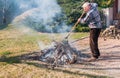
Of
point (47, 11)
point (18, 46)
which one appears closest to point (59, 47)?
point (18, 46)

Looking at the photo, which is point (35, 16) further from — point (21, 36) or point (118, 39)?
point (118, 39)

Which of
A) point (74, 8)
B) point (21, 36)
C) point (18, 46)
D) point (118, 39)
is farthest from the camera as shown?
point (74, 8)

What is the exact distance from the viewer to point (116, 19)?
19.6 m

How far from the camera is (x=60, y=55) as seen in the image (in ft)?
33.6

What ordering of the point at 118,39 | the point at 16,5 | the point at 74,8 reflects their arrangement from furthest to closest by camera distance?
the point at 16,5 < the point at 74,8 < the point at 118,39

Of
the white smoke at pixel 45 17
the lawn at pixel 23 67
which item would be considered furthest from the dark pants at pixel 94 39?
the white smoke at pixel 45 17

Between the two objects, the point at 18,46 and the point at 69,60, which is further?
the point at 18,46

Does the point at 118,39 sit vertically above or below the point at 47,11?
below

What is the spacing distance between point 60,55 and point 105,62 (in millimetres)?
1399

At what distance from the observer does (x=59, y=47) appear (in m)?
10.4

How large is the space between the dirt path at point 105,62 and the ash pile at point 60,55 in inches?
14.5

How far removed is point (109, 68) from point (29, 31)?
A: 9.14 metres

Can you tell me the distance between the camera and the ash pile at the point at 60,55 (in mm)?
10086

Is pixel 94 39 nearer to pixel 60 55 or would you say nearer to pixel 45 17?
pixel 60 55
